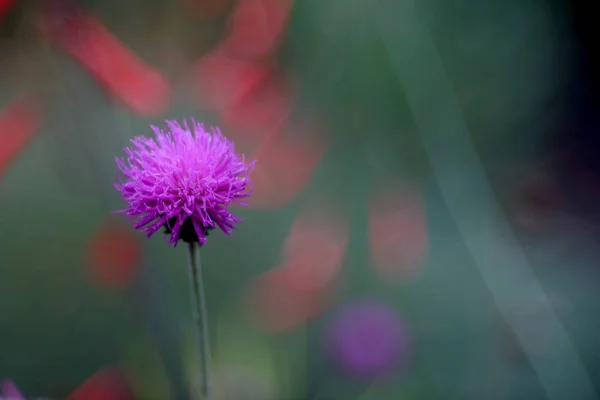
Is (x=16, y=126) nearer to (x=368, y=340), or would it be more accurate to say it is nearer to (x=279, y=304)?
(x=279, y=304)

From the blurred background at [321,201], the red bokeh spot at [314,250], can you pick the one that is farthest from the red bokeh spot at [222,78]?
the red bokeh spot at [314,250]

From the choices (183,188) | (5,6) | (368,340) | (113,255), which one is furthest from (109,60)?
(368,340)

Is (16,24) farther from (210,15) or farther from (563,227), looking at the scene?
(563,227)

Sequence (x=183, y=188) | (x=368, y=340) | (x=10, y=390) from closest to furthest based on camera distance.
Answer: (x=183, y=188), (x=10, y=390), (x=368, y=340)

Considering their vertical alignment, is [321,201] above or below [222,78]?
below

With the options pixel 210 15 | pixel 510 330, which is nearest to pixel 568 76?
pixel 510 330

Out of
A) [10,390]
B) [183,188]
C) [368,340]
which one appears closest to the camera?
[183,188]

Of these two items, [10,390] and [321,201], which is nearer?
[10,390]

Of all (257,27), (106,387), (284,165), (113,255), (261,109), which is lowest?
(106,387)
